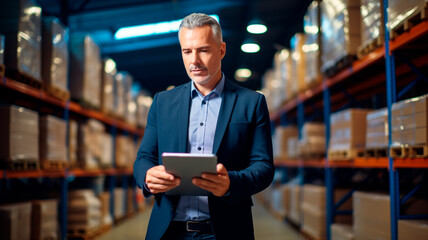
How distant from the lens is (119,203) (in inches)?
444

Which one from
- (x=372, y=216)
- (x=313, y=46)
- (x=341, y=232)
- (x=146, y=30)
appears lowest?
(x=341, y=232)

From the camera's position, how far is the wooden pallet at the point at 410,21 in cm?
381

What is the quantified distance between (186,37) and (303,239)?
282 inches

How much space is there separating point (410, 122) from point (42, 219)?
191 inches

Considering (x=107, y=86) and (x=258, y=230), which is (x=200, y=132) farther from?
(x=258, y=230)

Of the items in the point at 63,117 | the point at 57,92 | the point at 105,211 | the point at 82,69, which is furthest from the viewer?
the point at 105,211

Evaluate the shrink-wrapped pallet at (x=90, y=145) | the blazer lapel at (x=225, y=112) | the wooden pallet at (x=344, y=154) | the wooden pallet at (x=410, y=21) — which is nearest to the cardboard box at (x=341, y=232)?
the wooden pallet at (x=344, y=154)

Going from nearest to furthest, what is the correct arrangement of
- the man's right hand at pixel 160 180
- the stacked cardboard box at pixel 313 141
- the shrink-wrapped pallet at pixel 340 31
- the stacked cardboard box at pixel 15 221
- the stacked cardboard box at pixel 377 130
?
the man's right hand at pixel 160 180 → the stacked cardboard box at pixel 15 221 → the stacked cardboard box at pixel 377 130 → the shrink-wrapped pallet at pixel 340 31 → the stacked cardboard box at pixel 313 141

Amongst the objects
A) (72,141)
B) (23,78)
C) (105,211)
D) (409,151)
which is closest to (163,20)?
(105,211)

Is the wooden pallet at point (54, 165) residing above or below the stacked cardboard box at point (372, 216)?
above

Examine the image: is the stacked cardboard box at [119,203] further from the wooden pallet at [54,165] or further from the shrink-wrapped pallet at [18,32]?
the shrink-wrapped pallet at [18,32]

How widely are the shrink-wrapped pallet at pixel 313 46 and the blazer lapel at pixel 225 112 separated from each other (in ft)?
17.8

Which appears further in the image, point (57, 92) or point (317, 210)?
point (317, 210)

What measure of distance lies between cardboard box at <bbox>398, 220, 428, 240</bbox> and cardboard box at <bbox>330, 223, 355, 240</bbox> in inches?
57.4
